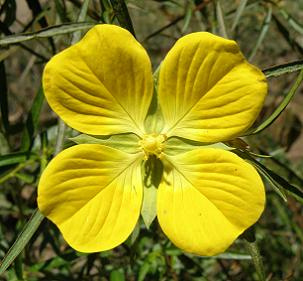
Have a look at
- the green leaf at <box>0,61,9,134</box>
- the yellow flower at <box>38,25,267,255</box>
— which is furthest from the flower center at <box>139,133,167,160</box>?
the green leaf at <box>0,61,9,134</box>

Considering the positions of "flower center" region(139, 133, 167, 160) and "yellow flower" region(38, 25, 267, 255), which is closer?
"yellow flower" region(38, 25, 267, 255)

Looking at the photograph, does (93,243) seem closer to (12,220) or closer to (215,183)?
(215,183)

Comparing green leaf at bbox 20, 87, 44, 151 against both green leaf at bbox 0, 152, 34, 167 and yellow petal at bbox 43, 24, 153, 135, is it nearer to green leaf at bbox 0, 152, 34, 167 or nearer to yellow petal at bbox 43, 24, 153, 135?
green leaf at bbox 0, 152, 34, 167

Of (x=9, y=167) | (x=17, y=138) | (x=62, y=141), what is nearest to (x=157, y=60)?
(x=17, y=138)

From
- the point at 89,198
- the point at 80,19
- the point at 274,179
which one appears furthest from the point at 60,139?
the point at 274,179

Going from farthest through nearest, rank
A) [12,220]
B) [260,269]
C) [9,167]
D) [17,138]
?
[12,220] → [17,138] → [9,167] → [260,269]

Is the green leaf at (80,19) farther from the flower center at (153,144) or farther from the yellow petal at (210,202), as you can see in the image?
the yellow petal at (210,202)
